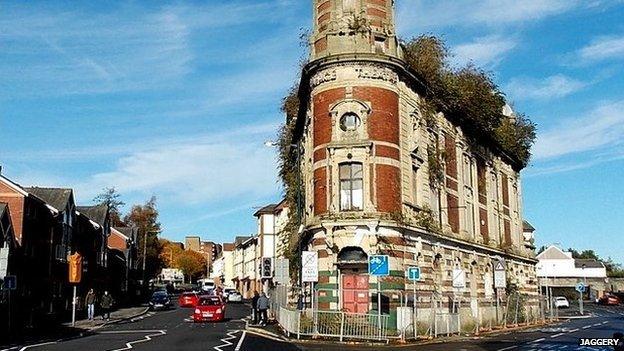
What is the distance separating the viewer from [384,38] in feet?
109

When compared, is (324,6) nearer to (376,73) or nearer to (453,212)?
(376,73)

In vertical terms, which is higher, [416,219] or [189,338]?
[416,219]

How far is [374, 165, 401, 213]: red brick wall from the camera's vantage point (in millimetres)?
31047

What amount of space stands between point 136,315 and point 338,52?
98.3 feet

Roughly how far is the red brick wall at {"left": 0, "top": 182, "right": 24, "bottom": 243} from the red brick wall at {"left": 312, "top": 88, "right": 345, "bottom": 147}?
67.3ft

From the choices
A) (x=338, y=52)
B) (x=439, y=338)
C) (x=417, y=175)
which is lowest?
(x=439, y=338)

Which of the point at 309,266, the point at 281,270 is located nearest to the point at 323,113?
the point at 281,270

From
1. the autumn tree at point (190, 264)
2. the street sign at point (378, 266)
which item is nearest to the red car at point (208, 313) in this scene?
the street sign at point (378, 266)

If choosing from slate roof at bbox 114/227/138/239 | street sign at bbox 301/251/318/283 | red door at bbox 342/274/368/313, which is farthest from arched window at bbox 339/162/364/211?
slate roof at bbox 114/227/138/239

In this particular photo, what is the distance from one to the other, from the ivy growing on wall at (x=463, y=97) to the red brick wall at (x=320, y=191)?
7417mm

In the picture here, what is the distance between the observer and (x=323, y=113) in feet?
107

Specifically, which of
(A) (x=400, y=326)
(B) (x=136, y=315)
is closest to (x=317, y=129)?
(A) (x=400, y=326)

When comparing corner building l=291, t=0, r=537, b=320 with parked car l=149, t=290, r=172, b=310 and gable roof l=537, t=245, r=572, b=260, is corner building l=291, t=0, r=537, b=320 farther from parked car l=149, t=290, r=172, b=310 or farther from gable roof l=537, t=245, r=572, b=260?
gable roof l=537, t=245, r=572, b=260

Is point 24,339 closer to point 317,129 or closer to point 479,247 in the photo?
point 317,129
